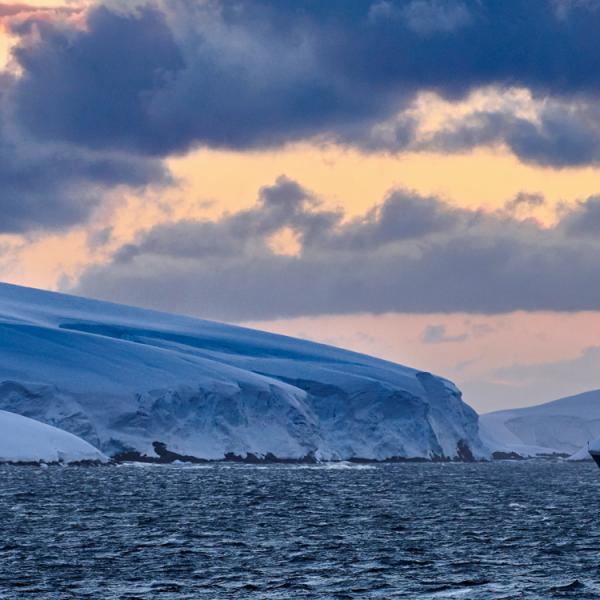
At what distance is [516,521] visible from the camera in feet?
143

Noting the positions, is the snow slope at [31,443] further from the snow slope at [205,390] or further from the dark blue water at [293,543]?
the dark blue water at [293,543]

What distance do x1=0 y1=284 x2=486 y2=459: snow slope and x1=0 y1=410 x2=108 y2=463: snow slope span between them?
1061 centimetres

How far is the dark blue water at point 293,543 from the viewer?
84.0 feet

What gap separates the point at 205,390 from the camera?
112688 millimetres

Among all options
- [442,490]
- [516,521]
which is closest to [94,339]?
[442,490]

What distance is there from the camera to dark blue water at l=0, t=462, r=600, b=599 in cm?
2561

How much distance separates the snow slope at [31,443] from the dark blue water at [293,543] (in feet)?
92.8

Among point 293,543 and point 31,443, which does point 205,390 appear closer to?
point 31,443

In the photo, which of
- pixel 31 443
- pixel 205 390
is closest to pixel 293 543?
pixel 31 443

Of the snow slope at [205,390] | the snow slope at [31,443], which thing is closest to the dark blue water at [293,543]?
the snow slope at [31,443]

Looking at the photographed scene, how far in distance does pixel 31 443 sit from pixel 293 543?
198 feet

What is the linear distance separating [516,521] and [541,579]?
16736 mm

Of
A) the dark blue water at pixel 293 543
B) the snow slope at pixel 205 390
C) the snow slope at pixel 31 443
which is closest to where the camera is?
the dark blue water at pixel 293 543

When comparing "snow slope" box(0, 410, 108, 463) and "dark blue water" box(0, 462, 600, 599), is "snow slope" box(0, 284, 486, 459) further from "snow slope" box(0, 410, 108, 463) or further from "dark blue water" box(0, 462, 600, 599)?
"dark blue water" box(0, 462, 600, 599)
